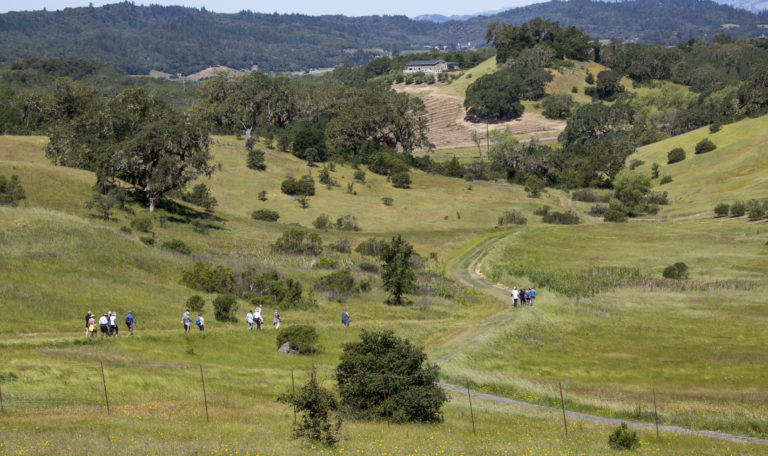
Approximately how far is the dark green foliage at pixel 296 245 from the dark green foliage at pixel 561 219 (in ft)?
146

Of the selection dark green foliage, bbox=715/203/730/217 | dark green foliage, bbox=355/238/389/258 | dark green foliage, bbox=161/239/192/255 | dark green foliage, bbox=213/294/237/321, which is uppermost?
dark green foliage, bbox=161/239/192/255

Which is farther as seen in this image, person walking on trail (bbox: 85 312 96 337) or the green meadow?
person walking on trail (bbox: 85 312 96 337)

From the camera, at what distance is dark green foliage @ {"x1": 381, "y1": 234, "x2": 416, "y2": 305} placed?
55.2 metres

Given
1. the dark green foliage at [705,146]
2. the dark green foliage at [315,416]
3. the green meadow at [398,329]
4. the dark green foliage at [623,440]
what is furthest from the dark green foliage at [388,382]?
the dark green foliage at [705,146]

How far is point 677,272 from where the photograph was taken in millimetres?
66562

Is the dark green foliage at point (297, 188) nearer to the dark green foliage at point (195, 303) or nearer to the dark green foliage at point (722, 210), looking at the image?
the dark green foliage at point (722, 210)

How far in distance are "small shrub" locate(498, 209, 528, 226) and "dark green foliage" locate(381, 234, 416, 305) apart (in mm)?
46821

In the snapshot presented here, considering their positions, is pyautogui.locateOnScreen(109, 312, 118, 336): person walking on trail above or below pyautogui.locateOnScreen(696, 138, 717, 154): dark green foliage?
below

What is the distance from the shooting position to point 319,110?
165125 mm

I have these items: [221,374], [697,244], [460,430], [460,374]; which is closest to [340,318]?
[460,374]

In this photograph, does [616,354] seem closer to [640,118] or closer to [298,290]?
[298,290]

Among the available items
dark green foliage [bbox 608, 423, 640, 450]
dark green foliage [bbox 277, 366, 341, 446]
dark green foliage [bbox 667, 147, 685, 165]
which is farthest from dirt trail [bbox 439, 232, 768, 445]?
dark green foliage [bbox 667, 147, 685, 165]

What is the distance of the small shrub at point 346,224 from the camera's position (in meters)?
91.0

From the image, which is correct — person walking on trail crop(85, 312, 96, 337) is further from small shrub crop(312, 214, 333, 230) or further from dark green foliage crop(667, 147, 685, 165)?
dark green foliage crop(667, 147, 685, 165)
